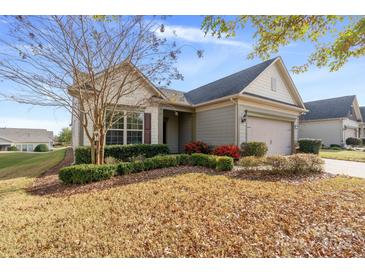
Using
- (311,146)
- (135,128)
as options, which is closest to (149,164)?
(135,128)

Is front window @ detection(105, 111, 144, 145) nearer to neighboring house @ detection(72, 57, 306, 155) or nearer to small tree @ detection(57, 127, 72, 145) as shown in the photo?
neighboring house @ detection(72, 57, 306, 155)

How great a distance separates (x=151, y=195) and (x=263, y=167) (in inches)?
208

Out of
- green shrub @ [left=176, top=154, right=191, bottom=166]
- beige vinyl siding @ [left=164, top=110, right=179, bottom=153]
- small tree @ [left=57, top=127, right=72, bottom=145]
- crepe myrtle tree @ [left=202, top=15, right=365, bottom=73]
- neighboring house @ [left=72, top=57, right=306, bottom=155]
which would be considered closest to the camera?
crepe myrtle tree @ [left=202, top=15, right=365, bottom=73]

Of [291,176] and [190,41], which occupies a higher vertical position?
[190,41]

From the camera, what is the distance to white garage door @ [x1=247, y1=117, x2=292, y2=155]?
38.5 feet

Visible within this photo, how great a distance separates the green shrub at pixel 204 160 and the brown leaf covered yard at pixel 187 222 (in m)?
2.81

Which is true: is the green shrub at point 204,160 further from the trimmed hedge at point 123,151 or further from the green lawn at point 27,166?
the green lawn at point 27,166

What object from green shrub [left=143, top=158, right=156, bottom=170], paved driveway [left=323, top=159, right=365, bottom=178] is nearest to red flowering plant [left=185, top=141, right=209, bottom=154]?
green shrub [left=143, top=158, right=156, bottom=170]

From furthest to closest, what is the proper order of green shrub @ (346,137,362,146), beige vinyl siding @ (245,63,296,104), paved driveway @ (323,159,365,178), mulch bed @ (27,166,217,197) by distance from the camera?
green shrub @ (346,137,362,146) → beige vinyl siding @ (245,63,296,104) → paved driveway @ (323,159,365,178) → mulch bed @ (27,166,217,197)

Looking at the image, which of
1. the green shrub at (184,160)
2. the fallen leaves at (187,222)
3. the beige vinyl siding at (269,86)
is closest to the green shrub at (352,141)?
the beige vinyl siding at (269,86)

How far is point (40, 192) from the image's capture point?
18.1 ft

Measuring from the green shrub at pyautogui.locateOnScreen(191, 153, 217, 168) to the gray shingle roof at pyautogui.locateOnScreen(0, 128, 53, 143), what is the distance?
56.0 metres
